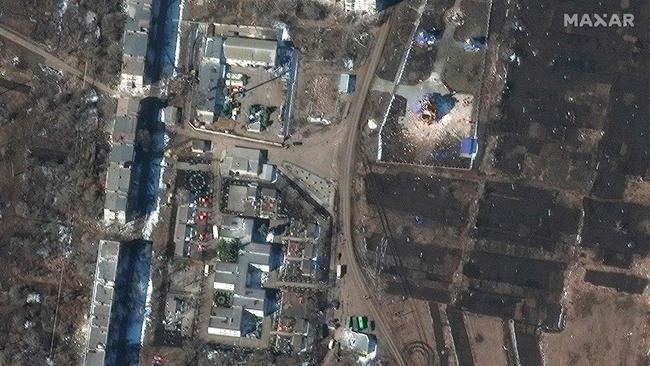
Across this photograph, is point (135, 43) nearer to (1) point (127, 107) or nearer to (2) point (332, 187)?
(1) point (127, 107)

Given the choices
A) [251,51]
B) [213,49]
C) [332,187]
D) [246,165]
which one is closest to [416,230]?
[332,187]

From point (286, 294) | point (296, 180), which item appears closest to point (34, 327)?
point (286, 294)

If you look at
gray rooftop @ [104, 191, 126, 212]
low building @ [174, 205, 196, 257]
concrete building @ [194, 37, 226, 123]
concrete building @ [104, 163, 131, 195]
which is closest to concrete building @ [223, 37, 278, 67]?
concrete building @ [194, 37, 226, 123]

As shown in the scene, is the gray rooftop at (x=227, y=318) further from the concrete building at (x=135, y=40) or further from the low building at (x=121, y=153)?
the concrete building at (x=135, y=40)

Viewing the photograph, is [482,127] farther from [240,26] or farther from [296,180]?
[240,26]

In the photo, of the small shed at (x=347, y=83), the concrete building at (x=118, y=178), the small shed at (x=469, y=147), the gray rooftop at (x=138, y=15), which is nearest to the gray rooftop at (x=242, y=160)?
the concrete building at (x=118, y=178)

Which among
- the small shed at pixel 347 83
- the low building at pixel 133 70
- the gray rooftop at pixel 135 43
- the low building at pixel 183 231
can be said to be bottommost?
the low building at pixel 183 231

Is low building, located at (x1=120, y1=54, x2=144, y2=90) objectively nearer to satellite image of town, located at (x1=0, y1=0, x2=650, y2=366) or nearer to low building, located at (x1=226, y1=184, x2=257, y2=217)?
satellite image of town, located at (x1=0, y1=0, x2=650, y2=366)
